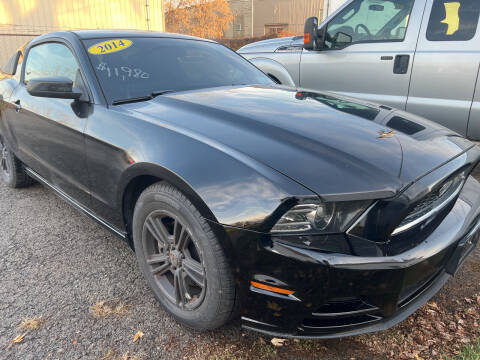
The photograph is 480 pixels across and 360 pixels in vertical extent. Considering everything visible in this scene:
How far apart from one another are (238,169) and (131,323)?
3.51 ft

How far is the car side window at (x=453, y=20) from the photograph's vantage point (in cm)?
350

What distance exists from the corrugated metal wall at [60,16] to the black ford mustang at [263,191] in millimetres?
13082

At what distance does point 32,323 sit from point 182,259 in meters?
0.89

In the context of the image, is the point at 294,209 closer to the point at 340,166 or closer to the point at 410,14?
the point at 340,166

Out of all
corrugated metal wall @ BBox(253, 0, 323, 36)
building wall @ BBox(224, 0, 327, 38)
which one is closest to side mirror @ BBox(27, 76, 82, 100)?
corrugated metal wall @ BBox(253, 0, 323, 36)

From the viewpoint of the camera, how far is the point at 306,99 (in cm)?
238

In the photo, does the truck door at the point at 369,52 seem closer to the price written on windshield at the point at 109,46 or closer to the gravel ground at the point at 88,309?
the gravel ground at the point at 88,309

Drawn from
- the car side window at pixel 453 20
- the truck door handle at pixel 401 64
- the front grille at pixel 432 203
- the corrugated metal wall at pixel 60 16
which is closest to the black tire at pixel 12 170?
the front grille at pixel 432 203

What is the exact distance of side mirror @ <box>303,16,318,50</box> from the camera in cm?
420

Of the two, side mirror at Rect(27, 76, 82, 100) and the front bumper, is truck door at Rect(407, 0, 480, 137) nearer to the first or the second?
the front bumper

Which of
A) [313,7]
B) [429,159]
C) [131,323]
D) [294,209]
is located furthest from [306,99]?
[313,7]

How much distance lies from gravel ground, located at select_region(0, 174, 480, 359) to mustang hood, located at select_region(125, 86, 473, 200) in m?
0.82

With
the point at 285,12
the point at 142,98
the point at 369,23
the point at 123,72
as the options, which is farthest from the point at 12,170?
the point at 285,12

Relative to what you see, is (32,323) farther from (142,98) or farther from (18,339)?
(142,98)
